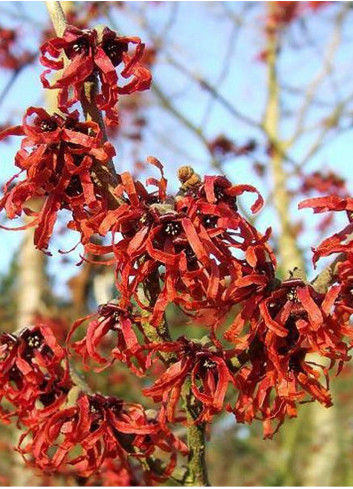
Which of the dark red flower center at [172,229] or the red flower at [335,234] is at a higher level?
the red flower at [335,234]

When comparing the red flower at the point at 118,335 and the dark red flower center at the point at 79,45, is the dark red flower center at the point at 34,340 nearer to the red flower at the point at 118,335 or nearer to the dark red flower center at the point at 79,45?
the red flower at the point at 118,335

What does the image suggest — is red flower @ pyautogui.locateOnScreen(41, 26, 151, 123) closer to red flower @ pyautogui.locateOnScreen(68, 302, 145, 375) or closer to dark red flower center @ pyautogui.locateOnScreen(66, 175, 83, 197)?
dark red flower center @ pyautogui.locateOnScreen(66, 175, 83, 197)

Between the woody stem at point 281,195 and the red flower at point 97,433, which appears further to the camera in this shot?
the woody stem at point 281,195

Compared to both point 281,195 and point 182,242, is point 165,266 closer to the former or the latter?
point 182,242

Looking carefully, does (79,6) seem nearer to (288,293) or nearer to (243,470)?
(288,293)

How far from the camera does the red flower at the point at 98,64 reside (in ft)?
3.17

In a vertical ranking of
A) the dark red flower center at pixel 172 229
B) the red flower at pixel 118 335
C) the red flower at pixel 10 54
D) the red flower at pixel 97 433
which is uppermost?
the red flower at pixel 10 54

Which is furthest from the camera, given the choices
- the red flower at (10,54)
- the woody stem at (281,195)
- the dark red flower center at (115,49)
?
the woody stem at (281,195)

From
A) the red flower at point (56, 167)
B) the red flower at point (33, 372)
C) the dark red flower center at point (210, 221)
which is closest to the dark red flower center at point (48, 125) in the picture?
the red flower at point (56, 167)

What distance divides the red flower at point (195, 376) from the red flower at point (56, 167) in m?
0.24

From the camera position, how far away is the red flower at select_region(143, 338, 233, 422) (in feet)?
3.19

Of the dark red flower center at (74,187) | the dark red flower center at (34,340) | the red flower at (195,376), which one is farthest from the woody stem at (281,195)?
the dark red flower center at (74,187)

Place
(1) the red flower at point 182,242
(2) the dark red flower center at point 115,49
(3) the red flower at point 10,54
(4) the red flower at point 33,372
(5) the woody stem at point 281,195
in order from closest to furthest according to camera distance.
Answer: (1) the red flower at point 182,242 → (2) the dark red flower center at point 115,49 → (4) the red flower at point 33,372 → (3) the red flower at point 10,54 → (5) the woody stem at point 281,195

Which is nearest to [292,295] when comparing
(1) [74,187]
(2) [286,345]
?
(2) [286,345]
